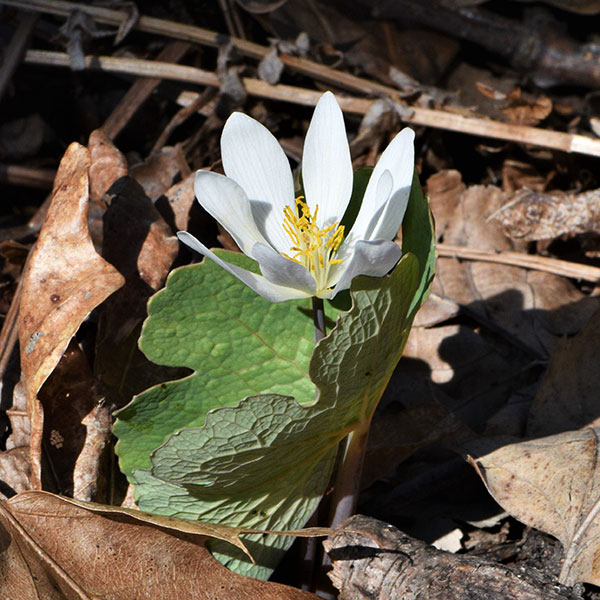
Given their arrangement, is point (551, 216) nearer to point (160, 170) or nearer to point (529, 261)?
point (529, 261)

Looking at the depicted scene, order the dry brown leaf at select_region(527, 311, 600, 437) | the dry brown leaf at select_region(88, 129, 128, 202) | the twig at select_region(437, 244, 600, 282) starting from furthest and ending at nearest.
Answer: the twig at select_region(437, 244, 600, 282) < the dry brown leaf at select_region(88, 129, 128, 202) < the dry brown leaf at select_region(527, 311, 600, 437)

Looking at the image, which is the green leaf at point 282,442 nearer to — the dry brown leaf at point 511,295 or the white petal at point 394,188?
the white petal at point 394,188

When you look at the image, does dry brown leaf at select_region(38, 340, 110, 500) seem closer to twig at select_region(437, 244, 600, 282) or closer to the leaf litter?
the leaf litter

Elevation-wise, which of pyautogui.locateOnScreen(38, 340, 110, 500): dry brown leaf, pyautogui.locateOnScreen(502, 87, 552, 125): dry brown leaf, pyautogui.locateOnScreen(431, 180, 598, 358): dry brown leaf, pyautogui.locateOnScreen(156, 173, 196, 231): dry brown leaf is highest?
pyautogui.locateOnScreen(502, 87, 552, 125): dry brown leaf

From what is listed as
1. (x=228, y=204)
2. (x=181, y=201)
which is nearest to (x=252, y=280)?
(x=228, y=204)

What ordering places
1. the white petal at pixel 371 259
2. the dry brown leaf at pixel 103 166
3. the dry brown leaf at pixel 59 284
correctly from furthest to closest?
1. the dry brown leaf at pixel 103 166
2. the dry brown leaf at pixel 59 284
3. the white petal at pixel 371 259

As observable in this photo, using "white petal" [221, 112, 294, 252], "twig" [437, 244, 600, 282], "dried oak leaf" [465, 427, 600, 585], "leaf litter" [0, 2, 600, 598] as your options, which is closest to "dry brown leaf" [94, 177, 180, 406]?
"leaf litter" [0, 2, 600, 598]

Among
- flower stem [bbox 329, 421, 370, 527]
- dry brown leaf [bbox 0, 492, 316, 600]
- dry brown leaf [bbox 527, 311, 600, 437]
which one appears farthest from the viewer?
dry brown leaf [bbox 527, 311, 600, 437]

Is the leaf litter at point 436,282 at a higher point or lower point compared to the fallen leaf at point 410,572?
higher

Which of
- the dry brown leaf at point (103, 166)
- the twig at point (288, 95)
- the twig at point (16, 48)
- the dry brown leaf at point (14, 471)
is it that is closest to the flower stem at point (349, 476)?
the dry brown leaf at point (14, 471)
